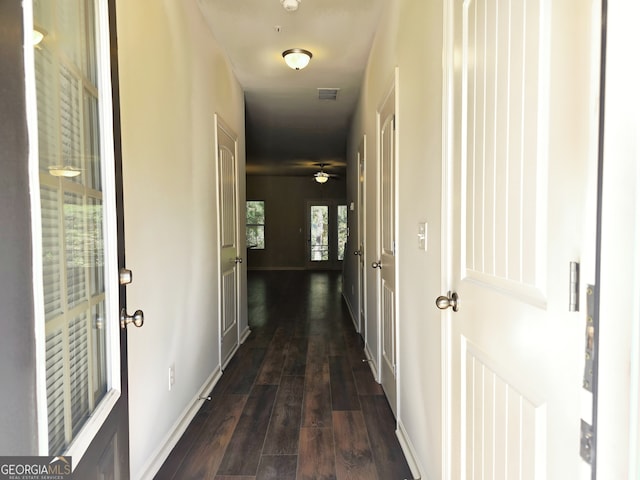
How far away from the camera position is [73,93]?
95 cm

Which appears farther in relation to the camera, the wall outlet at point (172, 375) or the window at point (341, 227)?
the window at point (341, 227)

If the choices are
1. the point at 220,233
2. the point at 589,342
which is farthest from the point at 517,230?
the point at 220,233

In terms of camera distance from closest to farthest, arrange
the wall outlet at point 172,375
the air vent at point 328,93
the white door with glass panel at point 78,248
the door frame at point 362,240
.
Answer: the white door with glass panel at point 78,248 → the wall outlet at point 172,375 → the door frame at point 362,240 → the air vent at point 328,93

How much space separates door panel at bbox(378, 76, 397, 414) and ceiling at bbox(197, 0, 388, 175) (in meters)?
0.73

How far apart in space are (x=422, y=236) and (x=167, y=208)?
1408 mm

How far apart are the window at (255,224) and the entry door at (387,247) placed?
834 centimetres

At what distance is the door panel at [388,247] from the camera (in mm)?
2365

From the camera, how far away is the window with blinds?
786mm

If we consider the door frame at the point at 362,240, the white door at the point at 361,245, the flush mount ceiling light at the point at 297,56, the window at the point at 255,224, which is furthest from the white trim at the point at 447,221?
the window at the point at 255,224

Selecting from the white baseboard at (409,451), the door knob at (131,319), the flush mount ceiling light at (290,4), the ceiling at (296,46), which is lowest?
the white baseboard at (409,451)

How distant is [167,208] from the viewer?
81.0 inches

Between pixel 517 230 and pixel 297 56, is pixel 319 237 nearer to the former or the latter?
pixel 297 56

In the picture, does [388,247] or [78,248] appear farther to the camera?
[388,247]

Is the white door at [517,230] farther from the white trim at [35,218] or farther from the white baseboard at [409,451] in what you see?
the white trim at [35,218]
